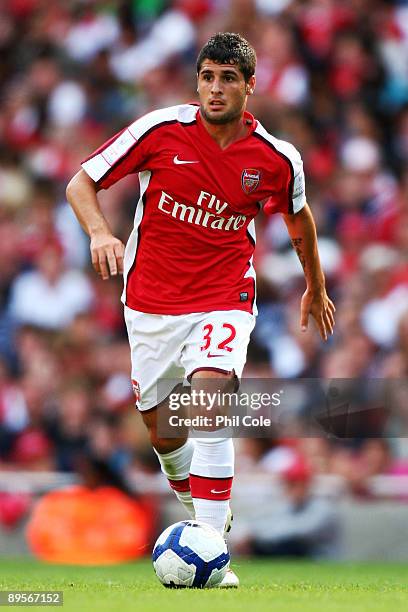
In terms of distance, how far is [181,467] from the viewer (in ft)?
24.2

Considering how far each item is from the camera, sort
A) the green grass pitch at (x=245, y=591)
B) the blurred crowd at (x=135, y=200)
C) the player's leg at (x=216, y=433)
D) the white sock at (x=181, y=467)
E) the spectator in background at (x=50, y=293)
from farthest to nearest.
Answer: the spectator in background at (x=50, y=293) < the blurred crowd at (x=135, y=200) < the white sock at (x=181, y=467) < the player's leg at (x=216, y=433) < the green grass pitch at (x=245, y=591)

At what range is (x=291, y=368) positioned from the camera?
1168cm

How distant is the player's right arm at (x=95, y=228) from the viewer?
615 cm

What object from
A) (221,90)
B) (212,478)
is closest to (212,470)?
(212,478)

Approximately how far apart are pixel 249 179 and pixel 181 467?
64.9 inches

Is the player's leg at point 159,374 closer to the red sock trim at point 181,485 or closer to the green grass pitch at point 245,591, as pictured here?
the red sock trim at point 181,485

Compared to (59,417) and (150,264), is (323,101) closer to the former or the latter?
(59,417)

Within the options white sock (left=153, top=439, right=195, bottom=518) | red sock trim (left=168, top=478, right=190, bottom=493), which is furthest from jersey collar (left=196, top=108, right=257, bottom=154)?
red sock trim (left=168, top=478, right=190, bottom=493)

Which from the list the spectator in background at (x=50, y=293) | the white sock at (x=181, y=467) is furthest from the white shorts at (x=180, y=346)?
the spectator in background at (x=50, y=293)

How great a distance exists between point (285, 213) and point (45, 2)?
950 centimetres

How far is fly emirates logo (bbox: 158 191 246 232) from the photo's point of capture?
6832 millimetres

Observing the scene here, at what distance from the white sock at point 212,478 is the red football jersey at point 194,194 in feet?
2.33

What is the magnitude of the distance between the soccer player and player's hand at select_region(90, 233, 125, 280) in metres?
0.36

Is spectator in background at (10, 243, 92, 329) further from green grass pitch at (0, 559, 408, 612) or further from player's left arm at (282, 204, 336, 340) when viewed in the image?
player's left arm at (282, 204, 336, 340)
